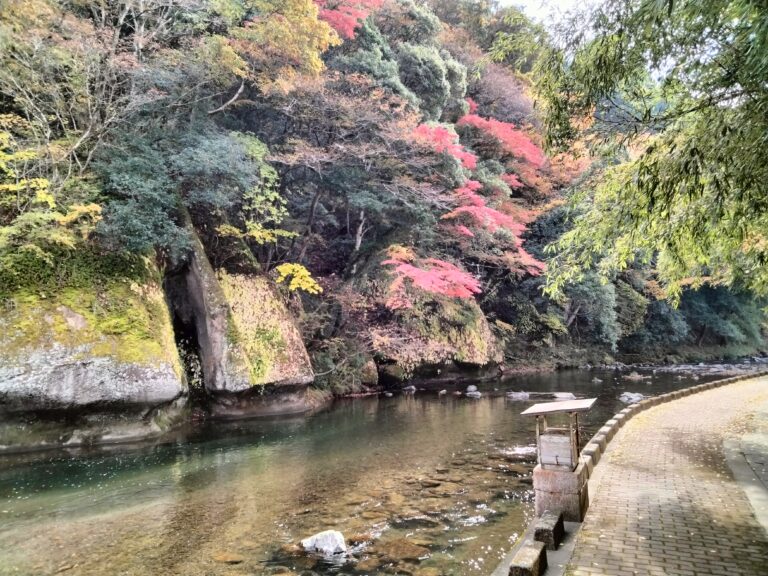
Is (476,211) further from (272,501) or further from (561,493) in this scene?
(561,493)

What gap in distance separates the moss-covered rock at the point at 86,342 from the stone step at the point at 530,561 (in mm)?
9766

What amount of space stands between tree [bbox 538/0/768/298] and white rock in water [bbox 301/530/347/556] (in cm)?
527

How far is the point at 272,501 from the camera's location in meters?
7.79

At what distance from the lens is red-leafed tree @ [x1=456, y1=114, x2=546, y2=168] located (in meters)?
22.8

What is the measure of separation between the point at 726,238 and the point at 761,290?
16.0 feet

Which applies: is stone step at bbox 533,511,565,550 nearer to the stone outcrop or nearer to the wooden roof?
the wooden roof

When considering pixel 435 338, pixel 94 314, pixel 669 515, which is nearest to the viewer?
pixel 669 515

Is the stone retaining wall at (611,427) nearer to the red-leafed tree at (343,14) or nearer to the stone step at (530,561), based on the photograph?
the stone step at (530,561)

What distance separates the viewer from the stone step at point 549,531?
16.4 feet

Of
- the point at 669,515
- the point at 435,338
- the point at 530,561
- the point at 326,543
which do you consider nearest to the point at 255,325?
the point at 435,338

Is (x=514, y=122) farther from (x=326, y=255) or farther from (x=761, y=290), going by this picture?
(x=761, y=290)

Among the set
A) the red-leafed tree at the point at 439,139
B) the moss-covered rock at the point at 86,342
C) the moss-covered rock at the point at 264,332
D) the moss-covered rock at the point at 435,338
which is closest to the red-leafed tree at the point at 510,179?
the red-leafed tree at the point at 439,139

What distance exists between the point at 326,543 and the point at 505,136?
20777 millimetres

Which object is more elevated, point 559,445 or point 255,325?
point 255,325
